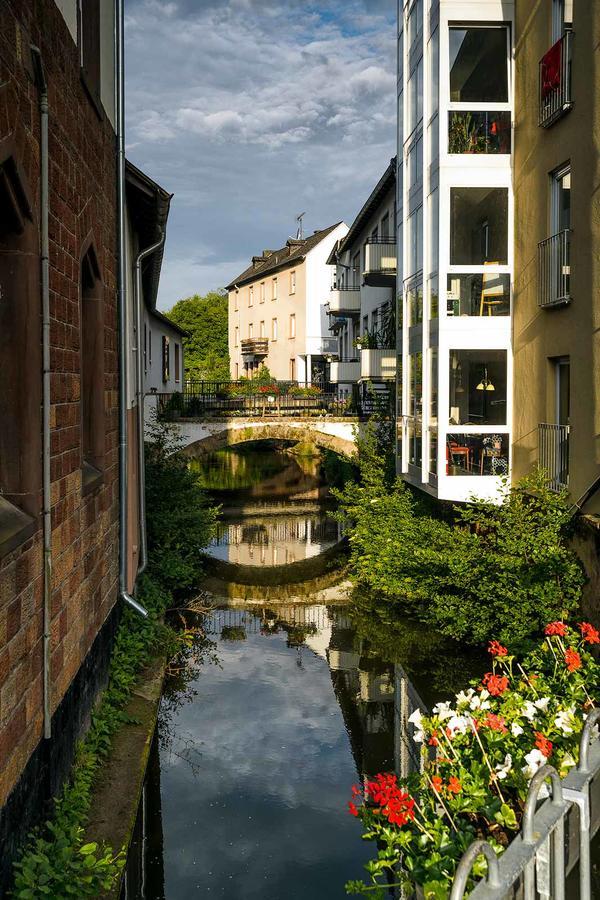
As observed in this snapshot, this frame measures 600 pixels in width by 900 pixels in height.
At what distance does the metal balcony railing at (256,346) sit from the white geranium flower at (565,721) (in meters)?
48.7

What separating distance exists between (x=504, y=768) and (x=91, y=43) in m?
7.27

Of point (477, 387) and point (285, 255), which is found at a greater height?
point (285, 255)

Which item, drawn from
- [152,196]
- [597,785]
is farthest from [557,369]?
[597,785]

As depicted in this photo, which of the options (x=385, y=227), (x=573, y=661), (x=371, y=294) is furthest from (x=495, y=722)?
(x=371, y=294)

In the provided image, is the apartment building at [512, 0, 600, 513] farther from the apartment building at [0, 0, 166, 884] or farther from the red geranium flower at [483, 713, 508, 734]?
the red geranium flower at [483, 713, 508, 734]

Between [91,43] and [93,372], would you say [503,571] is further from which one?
[91,43]

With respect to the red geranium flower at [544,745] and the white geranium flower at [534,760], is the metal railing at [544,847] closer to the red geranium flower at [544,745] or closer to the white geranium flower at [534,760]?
the white geranium flower at [534,760]

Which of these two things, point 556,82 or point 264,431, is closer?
point 556,82

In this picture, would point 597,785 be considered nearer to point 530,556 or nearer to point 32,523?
point 32,523

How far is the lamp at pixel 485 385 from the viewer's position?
14102 mm

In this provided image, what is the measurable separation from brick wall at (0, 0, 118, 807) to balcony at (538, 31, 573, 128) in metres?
5.88

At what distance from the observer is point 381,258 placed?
22797 mm

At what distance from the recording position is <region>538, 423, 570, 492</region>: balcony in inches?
470

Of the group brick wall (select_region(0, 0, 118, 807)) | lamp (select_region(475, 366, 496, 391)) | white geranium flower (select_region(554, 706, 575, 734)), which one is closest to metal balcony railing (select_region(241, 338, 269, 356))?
lamp (select_region(475, 366, 496, 391))
